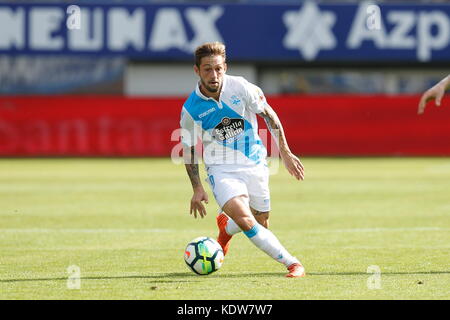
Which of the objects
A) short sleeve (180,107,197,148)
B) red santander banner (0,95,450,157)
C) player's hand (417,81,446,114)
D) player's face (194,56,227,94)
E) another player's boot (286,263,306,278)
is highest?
player's face (194,56,227,94)

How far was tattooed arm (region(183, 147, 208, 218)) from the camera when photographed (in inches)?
334

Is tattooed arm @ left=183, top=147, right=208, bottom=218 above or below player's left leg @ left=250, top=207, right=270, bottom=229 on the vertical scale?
above

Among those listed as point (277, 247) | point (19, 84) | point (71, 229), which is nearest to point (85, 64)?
point (19, 84)

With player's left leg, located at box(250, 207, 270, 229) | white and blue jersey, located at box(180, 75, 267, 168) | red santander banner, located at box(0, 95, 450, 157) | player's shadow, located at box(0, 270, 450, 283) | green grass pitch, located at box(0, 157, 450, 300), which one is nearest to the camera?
green grass pitch, located at box(0, 157, 450, 300)

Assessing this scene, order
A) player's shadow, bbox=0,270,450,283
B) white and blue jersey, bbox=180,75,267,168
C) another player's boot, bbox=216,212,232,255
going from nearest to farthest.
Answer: player's shadow, bbox=0,270,450,283
white and blue jersey, bbox=180,75,267,168
another player's boot, bbox=216,212,232,255

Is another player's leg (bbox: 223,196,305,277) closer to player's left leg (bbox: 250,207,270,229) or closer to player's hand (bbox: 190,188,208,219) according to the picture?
player's hand (bbox: 190,188,208,219)

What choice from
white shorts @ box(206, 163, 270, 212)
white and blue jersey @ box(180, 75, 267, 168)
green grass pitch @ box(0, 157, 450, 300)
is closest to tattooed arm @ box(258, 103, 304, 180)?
white and blue jersey @ box(180, 75, 267, 168)

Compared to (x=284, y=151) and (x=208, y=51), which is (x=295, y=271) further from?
(x=208, y=51)

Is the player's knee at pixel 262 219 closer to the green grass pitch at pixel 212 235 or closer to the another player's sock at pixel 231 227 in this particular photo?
the another player's sock at pixel 231 227

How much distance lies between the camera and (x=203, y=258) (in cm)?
840

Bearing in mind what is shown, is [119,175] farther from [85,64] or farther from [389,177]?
[85,64]

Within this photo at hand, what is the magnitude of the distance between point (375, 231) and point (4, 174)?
43.3ft

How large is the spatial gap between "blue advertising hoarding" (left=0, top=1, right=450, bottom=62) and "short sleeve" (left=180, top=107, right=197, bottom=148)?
2443 cm

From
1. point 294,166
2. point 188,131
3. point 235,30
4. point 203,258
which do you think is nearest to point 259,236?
point 203,258
